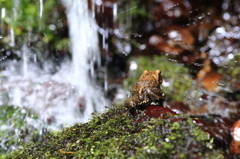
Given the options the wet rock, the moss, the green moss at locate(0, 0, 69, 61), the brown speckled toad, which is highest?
the green moss at locate(0, 0, 69, 61)

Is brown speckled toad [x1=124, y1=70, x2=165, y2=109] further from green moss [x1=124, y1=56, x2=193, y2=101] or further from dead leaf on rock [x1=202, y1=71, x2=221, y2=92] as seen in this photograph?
dead leaf on rock [x1=202, y1=71, x2=221, y2=92]

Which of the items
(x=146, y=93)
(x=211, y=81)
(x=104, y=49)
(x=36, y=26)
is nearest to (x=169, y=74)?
(x=211, y=81)

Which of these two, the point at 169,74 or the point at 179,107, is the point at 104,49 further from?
the point at 179,107

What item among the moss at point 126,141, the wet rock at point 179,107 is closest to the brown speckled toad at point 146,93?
the moss at point 126,141

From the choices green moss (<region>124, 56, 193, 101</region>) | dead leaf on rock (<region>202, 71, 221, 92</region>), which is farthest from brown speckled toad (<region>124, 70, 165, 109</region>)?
dead leaf on rock (<region>202, 71, 221, 92</region>)

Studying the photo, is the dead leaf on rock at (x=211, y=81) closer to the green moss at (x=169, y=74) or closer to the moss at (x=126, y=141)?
the green moss at (x=169, y=74)

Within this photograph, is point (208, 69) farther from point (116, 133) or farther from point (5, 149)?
point (5, 149)

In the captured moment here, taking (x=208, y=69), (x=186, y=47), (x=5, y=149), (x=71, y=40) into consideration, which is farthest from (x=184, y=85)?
(x=5, y=149)
